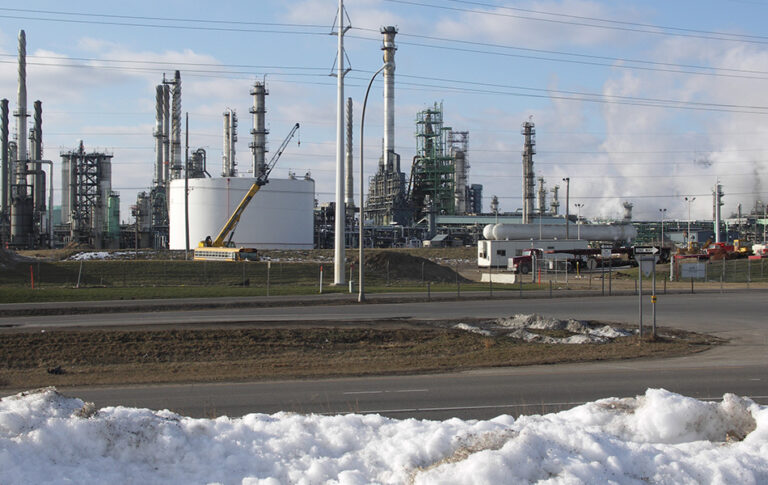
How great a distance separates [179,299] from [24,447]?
29.1m

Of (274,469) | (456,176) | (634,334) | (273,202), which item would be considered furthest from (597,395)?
(456,176)

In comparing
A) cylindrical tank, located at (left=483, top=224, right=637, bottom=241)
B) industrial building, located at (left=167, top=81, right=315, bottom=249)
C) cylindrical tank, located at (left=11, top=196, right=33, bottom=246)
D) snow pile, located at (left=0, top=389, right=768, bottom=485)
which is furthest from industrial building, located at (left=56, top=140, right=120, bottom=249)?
snow pile, located at (left=0, top=389, right=768, bottom=485)

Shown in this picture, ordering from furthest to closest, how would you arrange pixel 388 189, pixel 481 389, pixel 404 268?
pixel 388 189
pixel 404 268
pixel 481 389

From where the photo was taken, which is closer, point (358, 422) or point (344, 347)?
point (358, 422)

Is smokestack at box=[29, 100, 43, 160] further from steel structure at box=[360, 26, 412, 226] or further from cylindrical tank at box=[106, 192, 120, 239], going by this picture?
steel structure at box=[360, 26, 412, 226]

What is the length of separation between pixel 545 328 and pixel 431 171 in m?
87.9

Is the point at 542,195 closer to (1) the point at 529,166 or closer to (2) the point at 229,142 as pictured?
(1) the point at 529,166

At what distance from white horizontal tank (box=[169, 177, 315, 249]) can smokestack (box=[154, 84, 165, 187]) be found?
70.4 ft

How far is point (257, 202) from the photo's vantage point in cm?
8088

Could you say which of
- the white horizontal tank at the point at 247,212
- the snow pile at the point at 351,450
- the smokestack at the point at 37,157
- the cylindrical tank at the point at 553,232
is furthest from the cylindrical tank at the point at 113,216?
the snow pile at the point at 351,450

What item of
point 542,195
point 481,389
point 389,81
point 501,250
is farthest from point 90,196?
point 481,389

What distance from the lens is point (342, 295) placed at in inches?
1387

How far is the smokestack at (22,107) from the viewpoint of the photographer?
86.6 metres

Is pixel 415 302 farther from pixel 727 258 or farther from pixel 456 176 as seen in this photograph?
pixel 456 176
